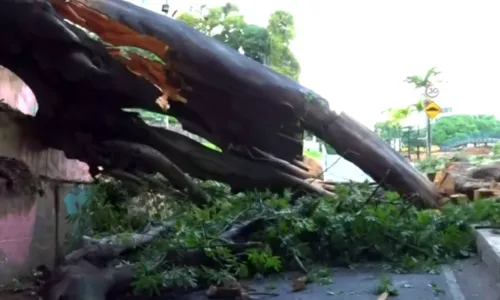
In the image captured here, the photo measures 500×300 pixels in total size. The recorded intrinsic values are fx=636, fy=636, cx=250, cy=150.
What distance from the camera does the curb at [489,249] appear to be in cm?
379

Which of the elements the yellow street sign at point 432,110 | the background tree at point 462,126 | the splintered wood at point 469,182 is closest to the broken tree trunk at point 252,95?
the splintered wood at point 469,182

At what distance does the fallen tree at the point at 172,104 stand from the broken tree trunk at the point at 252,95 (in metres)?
0.01

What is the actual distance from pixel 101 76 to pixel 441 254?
334 centimetres

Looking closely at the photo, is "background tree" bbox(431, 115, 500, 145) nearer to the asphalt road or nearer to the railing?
the railing

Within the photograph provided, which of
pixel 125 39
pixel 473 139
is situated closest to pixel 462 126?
pixel 473 139

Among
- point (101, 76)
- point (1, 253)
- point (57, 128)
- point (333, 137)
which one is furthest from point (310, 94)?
point (1, 253)

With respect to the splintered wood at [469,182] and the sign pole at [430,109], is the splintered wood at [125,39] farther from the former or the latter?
the sign pole at [430,109]

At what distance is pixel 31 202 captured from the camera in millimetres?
6094

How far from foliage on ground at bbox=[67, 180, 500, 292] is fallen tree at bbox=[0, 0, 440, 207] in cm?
76

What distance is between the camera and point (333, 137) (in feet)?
21.1

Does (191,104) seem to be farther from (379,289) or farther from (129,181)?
(379,289)

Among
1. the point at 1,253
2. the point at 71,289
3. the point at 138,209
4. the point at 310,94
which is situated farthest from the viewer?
the point at 138,209

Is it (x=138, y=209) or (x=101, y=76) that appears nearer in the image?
(x=101, y=76)

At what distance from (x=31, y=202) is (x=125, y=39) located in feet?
5.91
